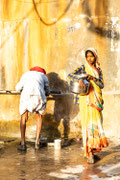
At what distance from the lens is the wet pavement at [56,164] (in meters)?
5.83

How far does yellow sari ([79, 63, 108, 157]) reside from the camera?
671cm

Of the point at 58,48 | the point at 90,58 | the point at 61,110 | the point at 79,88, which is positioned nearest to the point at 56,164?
the point at 79,88

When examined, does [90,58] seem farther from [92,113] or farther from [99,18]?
[99,18]

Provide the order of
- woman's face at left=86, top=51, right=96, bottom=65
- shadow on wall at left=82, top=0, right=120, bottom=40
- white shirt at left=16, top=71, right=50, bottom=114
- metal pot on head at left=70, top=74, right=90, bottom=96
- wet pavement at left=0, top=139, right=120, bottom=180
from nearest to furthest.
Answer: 1. wet pavement at left=0, top=139, right=120, bottom=180
2. metal pot on head at left=70, top=74, right=90, bottom=96
3. woman's face at left=86, top=51, right=96, bottom=65
4. white shirt at left=16, top=71, right=50, bottom=114
5. shadow on wall at left=82, top=0, right=120, bottom=40

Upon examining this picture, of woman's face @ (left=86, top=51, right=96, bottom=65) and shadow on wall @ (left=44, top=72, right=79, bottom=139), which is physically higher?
woman's face @ (left=86, top=51, right=96, bottom=65)

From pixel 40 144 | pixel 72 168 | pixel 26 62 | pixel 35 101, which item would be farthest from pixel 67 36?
pixel 72 168

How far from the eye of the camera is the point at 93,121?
265 inches

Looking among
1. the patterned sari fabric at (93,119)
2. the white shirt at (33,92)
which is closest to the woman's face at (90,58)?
the patterned sari fabric at (93,119)

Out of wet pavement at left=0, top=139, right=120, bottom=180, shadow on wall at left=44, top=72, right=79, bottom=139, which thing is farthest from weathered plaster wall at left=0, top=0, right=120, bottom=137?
wet pavement at left=0, top=139, right=120, bottom=180

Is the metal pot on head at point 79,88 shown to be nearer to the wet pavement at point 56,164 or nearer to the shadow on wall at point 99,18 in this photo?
the wet pavement at point 56,164

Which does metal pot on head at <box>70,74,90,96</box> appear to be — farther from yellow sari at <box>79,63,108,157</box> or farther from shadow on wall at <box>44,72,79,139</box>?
shadow on wall at <box>44,72,79,139</box>

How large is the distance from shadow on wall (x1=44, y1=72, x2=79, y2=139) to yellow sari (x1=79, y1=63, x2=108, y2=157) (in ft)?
6.69

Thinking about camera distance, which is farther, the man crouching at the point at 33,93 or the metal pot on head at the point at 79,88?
the man crouching at the point at 33,93

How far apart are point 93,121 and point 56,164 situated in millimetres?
900
